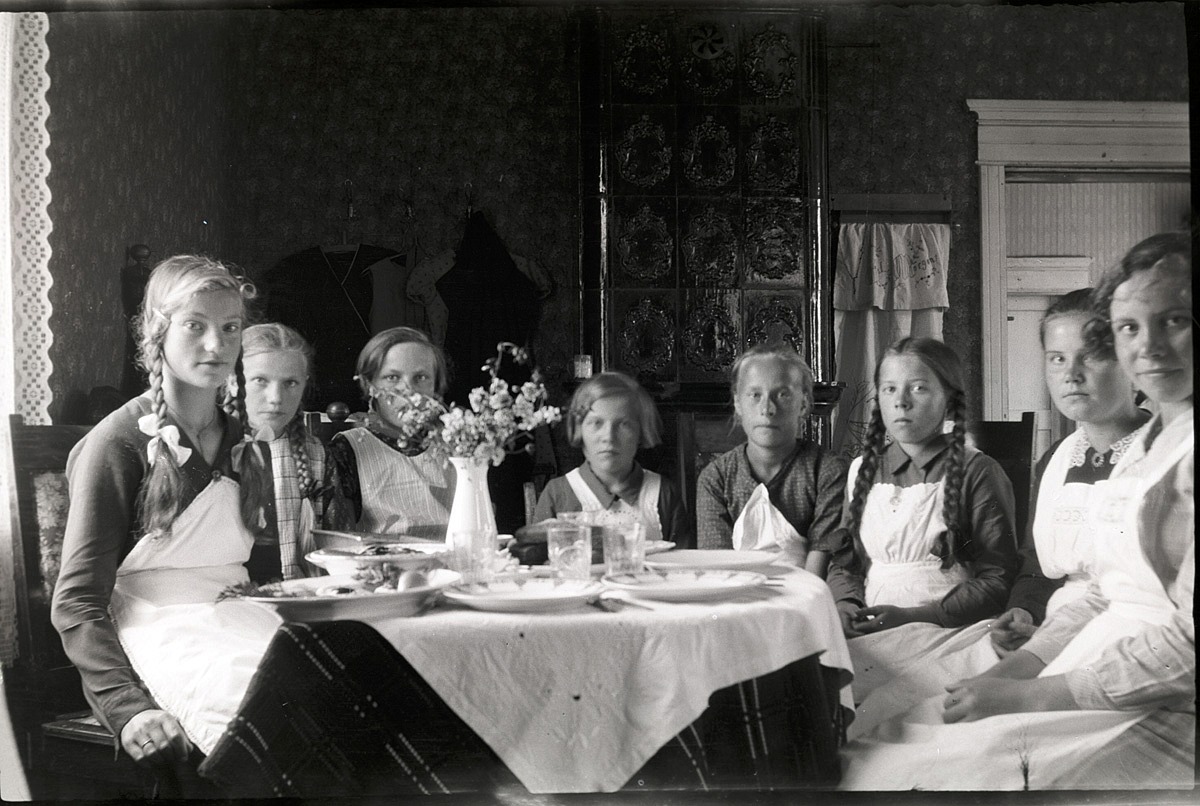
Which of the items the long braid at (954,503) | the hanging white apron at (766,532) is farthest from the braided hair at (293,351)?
the long braid at (954,503)

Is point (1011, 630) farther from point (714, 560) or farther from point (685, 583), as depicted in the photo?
point (685, 583)

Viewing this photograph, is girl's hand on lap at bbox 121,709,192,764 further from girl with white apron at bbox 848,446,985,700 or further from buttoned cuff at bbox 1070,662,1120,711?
buttoned cuff at bbox 1070,662,1120,711

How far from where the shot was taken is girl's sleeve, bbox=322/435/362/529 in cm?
267

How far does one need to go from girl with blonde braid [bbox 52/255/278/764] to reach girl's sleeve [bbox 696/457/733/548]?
109 cm

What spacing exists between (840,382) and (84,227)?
6.44ft

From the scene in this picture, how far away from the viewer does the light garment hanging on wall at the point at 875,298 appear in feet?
8.84

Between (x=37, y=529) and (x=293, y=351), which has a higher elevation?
(x=293, y=351)

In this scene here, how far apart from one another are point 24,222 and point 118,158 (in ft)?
Result: 0.94

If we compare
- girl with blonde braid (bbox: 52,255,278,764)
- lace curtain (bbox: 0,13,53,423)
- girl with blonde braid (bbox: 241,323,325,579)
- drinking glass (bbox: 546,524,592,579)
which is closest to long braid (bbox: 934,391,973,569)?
drinking glass (bbox: 546,524,592,579)

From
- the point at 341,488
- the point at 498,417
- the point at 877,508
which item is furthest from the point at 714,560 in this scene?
the point at 341,488

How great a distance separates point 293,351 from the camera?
2.71m

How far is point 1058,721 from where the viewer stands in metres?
2.57

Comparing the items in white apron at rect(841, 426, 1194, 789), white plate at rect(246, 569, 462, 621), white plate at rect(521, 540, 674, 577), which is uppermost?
white plate at rect(521, 540, 674, 577)

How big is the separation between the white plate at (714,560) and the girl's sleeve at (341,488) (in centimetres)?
76
